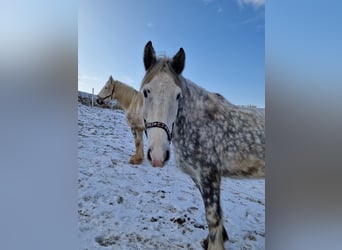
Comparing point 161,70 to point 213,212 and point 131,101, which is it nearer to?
point 131,101

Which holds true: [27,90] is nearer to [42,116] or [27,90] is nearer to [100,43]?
[42,116]

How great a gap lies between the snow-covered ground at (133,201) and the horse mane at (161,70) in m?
0.22

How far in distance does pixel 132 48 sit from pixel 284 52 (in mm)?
754

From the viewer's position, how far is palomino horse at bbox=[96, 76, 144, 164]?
1239mm

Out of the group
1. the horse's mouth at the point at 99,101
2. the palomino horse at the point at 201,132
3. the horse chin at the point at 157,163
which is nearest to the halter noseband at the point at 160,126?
the palomino horse at the point at 201,132

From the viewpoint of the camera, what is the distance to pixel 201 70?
1320 millimetres

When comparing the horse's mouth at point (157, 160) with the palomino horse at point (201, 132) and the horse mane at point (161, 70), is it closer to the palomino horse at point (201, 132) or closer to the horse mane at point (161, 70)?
the palomino horse at point (201, 132)

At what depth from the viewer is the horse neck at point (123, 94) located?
1.25 meters

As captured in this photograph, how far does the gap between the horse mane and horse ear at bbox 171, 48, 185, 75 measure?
Result: 0.02 m

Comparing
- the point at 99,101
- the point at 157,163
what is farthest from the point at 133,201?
the point at 99,101

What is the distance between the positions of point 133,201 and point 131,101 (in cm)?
50

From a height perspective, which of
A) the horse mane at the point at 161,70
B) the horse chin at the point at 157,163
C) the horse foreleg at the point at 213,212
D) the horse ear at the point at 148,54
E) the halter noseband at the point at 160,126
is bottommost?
the horse foreleg at the point at 213,212

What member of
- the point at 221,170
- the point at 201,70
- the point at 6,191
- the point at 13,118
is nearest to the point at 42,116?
the point at 13,118

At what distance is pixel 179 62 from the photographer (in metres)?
1.28
